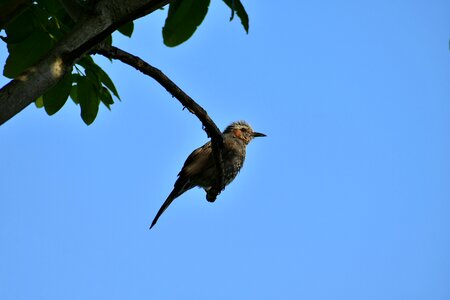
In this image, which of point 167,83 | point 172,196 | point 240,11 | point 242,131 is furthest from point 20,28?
point 242,131

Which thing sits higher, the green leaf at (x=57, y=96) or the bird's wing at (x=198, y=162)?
the bird's wing at (x=198, y=162)

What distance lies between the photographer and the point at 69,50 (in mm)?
1989

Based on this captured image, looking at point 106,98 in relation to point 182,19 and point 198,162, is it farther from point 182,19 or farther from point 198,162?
point 198,162

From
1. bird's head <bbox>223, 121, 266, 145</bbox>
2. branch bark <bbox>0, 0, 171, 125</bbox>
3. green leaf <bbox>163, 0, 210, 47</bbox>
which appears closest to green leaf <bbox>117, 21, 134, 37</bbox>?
green leaf <bbox>163, 0, 210, 47</bbox>

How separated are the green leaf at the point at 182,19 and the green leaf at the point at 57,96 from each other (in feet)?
1.90

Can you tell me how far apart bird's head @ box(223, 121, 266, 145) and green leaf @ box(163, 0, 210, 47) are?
472 centimetres

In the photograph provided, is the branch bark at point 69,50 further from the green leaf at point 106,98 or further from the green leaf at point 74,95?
the green leaf at point 74,95

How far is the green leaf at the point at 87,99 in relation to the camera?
2.91 m

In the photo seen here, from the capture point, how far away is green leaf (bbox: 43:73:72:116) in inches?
113

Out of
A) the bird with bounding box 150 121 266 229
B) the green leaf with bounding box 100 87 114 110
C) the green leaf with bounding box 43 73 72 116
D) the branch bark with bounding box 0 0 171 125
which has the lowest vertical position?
the branch bark with bounding box 0 0 171 125

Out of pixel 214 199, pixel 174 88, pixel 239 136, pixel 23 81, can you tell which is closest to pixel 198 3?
pixel 174 88

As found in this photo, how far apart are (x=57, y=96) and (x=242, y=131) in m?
4.79

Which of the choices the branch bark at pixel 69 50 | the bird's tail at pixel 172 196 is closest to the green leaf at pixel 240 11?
the branch bark at pixel 69 50

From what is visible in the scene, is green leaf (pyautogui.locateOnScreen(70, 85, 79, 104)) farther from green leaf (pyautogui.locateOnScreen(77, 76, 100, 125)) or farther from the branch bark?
the branch bark
